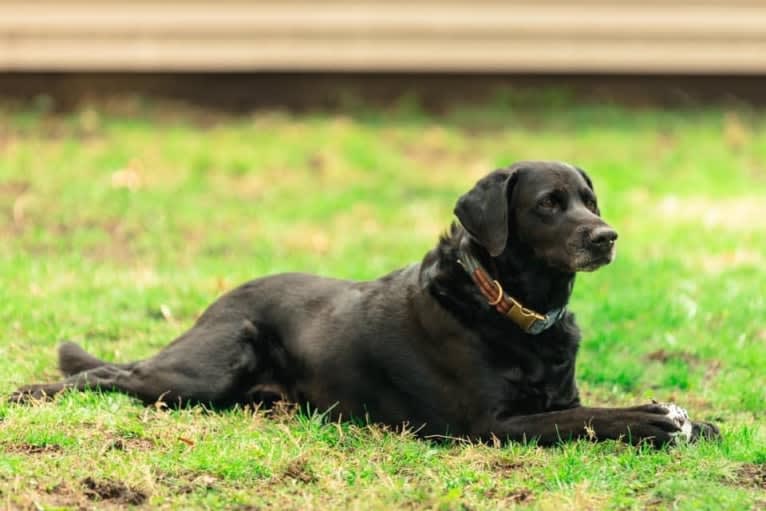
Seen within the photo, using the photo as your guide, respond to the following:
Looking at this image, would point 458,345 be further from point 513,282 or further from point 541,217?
point 541,217

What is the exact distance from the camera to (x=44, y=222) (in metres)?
9.81

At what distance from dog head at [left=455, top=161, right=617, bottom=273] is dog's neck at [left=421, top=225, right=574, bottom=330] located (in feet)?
0.15

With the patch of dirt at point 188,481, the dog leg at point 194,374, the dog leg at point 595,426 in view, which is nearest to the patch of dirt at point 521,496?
the dog leg at point 595,426

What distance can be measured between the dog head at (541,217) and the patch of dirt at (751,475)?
3.34ft

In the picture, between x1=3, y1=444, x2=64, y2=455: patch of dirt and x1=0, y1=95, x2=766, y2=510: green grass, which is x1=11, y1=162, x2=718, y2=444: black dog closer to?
x1=0, y1=95, x2=766, y2=510: green grass

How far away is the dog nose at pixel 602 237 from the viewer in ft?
16.8

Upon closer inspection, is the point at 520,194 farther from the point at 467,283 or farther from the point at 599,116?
the point at 599,116

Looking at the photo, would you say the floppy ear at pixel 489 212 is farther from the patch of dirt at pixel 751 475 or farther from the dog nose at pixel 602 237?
the patch of dirt at pixel 751 475

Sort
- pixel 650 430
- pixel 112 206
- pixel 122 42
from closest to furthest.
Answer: pixel 650 430 < pixel 112 206 < pixel 122 42

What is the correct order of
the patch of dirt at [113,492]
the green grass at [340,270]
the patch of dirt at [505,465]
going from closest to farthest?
the patch of dirt at [113,492], the green grass at [340,270], the patch of dirt at [505,465]

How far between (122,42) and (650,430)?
928 cm

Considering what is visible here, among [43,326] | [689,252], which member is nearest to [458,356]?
[43,326]

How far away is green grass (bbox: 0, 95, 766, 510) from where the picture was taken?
4.59 m

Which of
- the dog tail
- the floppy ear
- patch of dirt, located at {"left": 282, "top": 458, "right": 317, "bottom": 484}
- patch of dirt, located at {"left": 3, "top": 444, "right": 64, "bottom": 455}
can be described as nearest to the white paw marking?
the floppy ear
